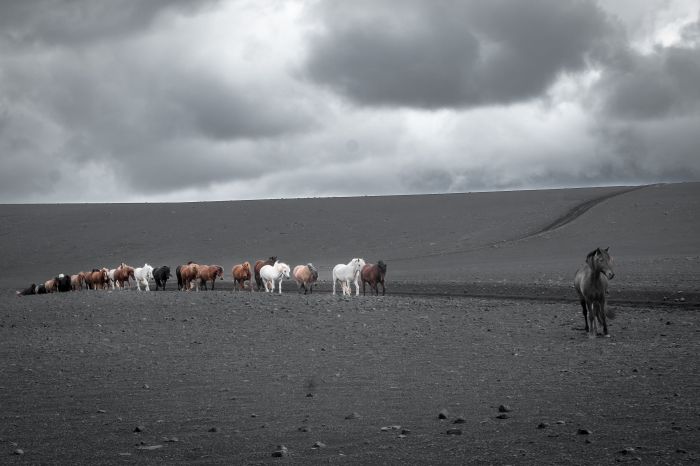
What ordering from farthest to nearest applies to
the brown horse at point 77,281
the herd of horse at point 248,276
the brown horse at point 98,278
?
the brown horse at point 77,281
the brown horse at point 98,278
the herd of horse at point 248,276

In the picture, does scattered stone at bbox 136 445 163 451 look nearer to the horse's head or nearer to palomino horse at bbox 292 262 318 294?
the horse's head

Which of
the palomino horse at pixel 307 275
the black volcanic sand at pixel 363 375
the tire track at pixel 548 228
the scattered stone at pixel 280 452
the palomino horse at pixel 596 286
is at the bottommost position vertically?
the scattered stone at pixel 280 452

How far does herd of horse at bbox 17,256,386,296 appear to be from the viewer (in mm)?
30375

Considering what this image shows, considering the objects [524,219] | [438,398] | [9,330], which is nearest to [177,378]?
[438,398]

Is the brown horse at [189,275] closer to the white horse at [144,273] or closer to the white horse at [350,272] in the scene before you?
the white horse at [144,273]

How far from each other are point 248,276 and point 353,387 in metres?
22.7

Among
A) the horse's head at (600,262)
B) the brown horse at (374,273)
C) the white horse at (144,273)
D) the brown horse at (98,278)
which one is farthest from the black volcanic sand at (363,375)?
the brown horse at (98,278)

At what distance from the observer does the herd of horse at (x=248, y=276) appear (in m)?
30.4

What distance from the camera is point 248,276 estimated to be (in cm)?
3375

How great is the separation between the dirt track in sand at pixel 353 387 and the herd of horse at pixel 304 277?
0.79 m

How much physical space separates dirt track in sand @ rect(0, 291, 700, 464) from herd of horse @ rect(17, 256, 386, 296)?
9721 mm

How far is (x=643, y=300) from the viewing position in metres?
24.6

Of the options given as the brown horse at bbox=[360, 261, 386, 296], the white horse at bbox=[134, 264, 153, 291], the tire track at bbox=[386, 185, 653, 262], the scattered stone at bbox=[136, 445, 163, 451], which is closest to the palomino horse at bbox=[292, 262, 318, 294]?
the brown horse at bbox=[360, 261, 386, 296]

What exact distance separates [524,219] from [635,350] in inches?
2197
